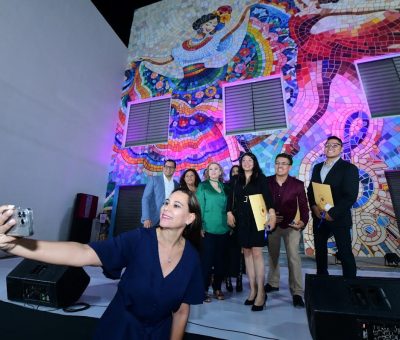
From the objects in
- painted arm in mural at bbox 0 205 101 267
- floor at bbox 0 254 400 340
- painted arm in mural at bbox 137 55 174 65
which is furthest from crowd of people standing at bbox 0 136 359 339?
painted arm in mural at bbox 137 55 174 65

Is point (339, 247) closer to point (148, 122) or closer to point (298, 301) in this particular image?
point (298, 301)

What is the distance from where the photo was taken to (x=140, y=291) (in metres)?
1.01

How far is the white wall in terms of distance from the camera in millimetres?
3752

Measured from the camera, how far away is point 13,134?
12.3 feet

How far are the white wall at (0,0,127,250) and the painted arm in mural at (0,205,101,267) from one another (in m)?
3.56

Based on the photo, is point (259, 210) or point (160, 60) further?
point (160, 60)

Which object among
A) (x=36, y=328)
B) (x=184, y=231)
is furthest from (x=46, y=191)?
(x=184, y=231)

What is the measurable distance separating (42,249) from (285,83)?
4794 millimetres

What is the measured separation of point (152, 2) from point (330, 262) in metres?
7.60

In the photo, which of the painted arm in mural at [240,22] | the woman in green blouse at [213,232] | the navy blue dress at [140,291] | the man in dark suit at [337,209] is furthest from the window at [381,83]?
the navy blue dress at [140,291]

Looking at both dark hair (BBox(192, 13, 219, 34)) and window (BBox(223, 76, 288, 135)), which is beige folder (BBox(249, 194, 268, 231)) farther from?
dark hair (BBox(192, 13, 219, 34))

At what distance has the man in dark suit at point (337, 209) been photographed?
80.0 inches

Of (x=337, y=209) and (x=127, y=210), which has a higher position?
(x=127, y=210)

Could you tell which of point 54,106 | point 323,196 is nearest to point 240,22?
point 54,106
